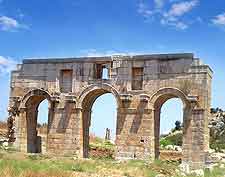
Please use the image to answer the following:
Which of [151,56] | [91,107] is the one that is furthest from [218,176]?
[91,107]

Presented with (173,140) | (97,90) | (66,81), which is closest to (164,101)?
(97,90)

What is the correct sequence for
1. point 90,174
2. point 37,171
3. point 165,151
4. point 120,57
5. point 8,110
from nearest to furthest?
1. point 37,171
2. point 90,174
3. point 120,57
4. point 8,110
5. point 165,151

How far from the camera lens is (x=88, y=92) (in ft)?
83.7

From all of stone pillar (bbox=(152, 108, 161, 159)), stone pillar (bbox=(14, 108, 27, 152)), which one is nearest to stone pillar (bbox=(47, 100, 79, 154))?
stone pillar (bbox=(14, 108, 27, 152))

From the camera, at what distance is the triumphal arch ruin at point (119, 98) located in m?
23.2

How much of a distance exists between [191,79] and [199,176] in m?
5.61

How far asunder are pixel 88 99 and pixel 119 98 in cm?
216

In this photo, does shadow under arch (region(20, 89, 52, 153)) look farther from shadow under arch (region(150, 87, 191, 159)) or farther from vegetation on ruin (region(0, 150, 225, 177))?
shadow under arch (region(150, 87, 191, 159))

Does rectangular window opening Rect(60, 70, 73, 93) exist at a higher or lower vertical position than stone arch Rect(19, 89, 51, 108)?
higher

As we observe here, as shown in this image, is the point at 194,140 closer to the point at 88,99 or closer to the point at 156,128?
the point at 156,128

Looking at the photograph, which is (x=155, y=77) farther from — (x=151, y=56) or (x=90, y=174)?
(x=90, y=174)

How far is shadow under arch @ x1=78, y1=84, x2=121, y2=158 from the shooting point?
2512 cm

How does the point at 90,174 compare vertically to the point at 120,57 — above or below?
below

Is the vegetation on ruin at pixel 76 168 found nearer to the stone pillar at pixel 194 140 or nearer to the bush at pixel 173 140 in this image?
the stone pillar at pixel 194 140
